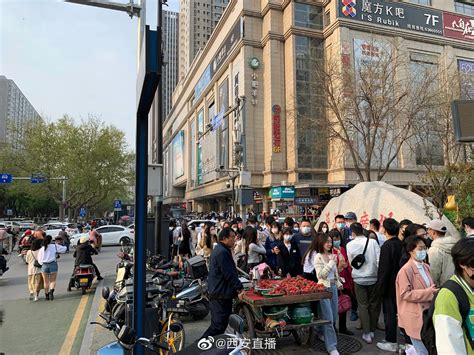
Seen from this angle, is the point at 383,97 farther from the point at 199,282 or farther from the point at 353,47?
the point at 353,47

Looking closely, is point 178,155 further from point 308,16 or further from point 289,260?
point 289,260

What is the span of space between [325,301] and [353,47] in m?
34.3

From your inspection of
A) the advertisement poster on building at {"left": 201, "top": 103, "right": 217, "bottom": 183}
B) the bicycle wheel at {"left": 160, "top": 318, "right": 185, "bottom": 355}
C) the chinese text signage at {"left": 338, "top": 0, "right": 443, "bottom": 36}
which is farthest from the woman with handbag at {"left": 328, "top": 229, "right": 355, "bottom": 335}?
the advertisement poster on building at {"left": 201, "top": 103, "right": 217, "bottom": 183}

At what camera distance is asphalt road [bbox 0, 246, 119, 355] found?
5.73 metres

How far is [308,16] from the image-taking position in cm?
3791

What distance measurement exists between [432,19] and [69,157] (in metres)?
40.0

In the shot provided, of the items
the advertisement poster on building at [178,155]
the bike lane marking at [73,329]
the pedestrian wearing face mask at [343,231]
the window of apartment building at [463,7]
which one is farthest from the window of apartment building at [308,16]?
the advertisement poster on building at [178,155]

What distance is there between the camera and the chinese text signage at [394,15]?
35406mm

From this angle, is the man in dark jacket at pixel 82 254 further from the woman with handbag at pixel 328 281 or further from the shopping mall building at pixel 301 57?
the shopping mall building at pixel 301 57

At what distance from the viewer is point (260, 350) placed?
5.26 m

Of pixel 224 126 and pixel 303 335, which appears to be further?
pixel 224 126

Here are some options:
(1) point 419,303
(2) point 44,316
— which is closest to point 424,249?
(1) point 419,303

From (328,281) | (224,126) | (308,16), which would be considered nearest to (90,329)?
(328,281)

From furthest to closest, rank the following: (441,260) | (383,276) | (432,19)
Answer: (432,19), (383,276), (441,260)
